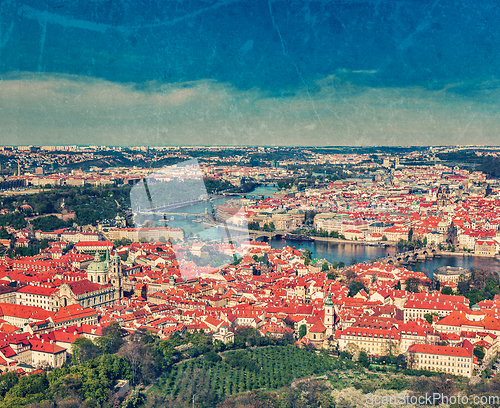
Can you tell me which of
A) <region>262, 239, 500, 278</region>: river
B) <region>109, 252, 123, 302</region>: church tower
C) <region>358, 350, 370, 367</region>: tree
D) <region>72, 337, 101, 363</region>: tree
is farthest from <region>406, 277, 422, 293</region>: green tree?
<region>72, 337, 101, 363</region>: tree

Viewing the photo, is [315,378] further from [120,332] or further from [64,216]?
[64,216]

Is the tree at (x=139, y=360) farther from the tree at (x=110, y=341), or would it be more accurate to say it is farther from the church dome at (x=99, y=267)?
the church dome at (x=99, y=267)

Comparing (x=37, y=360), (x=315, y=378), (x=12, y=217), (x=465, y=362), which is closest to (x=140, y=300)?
(x=37, y=360)

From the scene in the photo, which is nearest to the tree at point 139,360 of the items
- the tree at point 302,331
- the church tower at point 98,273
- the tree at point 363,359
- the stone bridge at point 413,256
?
the tree at point 302,331

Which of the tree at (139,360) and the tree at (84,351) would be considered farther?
the tree at (84,351)

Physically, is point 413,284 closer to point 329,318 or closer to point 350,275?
point 350,275

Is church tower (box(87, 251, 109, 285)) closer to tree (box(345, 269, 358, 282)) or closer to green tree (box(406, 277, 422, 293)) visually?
tree (box(345, 269, 358, 282))

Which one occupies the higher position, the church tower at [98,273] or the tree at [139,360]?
the church tower at [98,273]

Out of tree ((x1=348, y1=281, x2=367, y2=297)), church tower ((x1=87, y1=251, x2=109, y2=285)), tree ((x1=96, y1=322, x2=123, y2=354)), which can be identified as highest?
church tower ((x1=87, y1=251, x2=109, y2=285))
